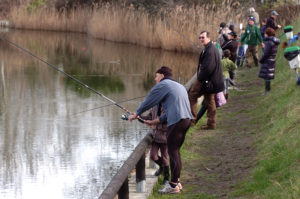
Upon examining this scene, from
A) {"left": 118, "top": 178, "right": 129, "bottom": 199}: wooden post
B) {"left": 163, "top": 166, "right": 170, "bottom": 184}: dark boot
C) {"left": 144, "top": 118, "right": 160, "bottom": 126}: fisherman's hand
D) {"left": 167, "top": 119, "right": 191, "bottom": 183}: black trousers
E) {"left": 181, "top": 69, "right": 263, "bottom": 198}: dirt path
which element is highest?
{"left": 144, "top": 118, "right": 160, "bottom": 126}: fisherman's hand

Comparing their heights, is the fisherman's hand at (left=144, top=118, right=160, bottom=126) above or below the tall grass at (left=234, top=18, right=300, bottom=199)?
above

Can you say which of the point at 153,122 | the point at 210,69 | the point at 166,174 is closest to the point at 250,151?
the point at 210,69

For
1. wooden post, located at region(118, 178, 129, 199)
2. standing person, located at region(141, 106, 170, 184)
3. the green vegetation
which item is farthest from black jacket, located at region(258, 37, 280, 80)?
the green vegetation

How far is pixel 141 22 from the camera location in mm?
31219

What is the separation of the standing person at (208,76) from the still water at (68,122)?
169cm

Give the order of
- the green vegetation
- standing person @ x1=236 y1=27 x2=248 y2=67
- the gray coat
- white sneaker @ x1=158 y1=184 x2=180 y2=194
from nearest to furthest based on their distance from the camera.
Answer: the gray coat → white sneaker @ x1=158 y1=184 x2=180 y2=194 → standing person @ x1=236 y1=27 x2=248 y2=67 → the green vegetation

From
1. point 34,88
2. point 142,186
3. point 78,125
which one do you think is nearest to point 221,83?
point 142,186

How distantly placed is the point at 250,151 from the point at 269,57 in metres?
3.96

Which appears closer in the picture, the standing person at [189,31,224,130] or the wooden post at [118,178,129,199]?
the wooden post at [118,178,129,199]

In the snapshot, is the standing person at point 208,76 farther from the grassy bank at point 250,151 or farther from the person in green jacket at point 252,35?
the person in green jacket at point 252,35

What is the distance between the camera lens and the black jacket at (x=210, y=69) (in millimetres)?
9594

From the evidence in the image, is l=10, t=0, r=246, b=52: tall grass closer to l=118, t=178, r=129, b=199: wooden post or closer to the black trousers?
the black trousers

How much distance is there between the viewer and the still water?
964cm

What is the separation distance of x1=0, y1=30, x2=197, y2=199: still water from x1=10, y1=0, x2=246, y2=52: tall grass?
3.48 feet
